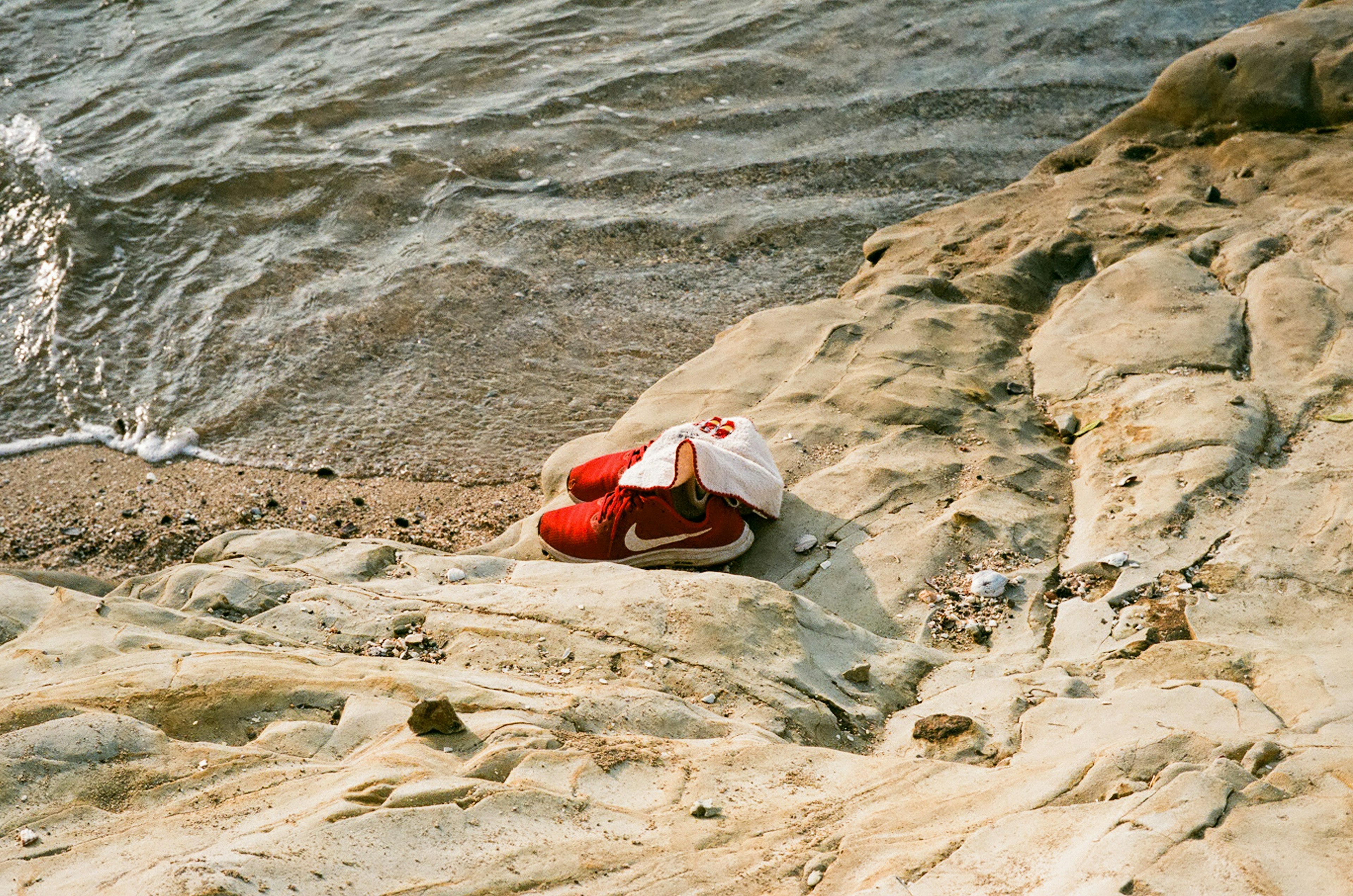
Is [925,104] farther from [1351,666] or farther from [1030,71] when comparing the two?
[1351,666]

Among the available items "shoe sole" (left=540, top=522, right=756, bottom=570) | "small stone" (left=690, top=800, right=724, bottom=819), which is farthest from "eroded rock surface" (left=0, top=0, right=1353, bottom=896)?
"shoe sole" (left=540, top=522, right=756, bottom=570)

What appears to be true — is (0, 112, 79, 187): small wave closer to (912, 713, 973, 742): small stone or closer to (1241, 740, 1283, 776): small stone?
(912, 713, 973, 742): small stone

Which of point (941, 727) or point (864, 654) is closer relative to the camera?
point (941, 727)

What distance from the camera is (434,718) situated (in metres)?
2.78

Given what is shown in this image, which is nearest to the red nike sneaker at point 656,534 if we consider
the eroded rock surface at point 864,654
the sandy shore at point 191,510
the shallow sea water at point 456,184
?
the eroded rock surface at point 864,654

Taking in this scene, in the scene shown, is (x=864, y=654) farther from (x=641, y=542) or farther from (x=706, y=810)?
(x=706, y=810)

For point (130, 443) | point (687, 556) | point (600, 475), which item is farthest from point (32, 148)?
point (687, 556)

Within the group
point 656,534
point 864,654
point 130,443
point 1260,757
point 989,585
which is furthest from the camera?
point 130,443

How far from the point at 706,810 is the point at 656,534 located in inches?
70.4

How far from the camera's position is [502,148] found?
9.10 meters

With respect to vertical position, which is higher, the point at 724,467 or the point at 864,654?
the point at 724,467

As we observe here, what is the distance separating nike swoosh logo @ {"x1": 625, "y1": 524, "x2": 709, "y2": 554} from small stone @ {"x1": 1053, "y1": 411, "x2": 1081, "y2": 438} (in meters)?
1.71

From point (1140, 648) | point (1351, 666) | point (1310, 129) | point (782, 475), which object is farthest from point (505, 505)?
point (1310, 129)

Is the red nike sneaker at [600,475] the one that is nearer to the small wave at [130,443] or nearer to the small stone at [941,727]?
the small stone at [941,727]
